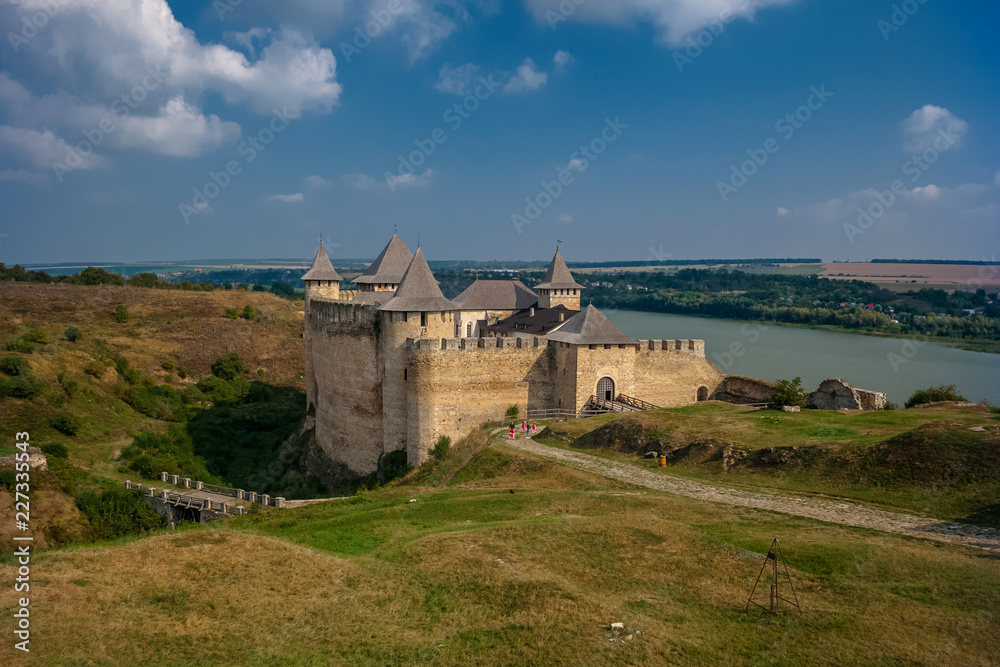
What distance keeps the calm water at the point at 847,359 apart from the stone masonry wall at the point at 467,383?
743 inches

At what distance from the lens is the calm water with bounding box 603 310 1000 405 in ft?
112

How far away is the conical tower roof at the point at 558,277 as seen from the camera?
29109mm

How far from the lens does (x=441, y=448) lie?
61.8 ft

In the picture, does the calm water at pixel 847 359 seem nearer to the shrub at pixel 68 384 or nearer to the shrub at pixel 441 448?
the shrub at pixel 441 448

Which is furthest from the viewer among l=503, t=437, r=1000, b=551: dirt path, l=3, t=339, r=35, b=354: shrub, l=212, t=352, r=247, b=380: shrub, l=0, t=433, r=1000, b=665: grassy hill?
l=212, t=352, r=247, b=380: shrub

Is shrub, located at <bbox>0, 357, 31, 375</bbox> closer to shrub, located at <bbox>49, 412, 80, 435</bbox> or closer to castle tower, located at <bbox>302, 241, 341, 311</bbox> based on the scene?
shrub, located at <bbox>49, 412, 80, 435</bbox>

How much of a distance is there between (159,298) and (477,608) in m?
50.7

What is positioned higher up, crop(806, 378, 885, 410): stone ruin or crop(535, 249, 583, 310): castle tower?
crop(535, 249, 583, 310): castle tower

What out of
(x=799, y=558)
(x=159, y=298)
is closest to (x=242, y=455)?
(x=799, y=558)

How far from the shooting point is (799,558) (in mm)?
8414

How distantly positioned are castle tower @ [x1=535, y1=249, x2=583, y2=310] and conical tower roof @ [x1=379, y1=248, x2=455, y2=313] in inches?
380

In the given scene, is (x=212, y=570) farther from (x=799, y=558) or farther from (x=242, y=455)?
(x=242, y=455)

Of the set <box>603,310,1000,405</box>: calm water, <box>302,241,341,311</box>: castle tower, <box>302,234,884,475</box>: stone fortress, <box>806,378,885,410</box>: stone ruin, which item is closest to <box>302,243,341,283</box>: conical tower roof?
<box>302,241,341,311</box>: castle tower

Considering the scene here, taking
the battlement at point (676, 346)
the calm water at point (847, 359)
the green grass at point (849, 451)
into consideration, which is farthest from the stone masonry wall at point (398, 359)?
the calm water at point (847, 359)
